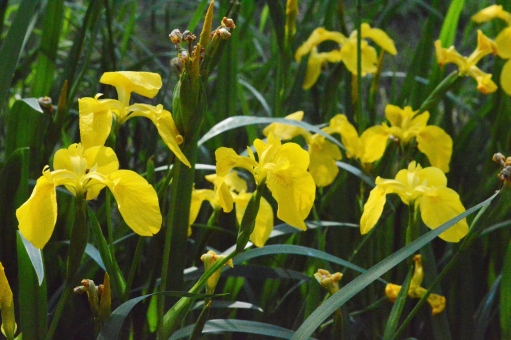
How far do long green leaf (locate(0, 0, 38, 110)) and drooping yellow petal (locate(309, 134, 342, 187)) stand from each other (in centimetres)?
54

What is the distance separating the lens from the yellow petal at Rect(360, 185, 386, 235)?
951 mm

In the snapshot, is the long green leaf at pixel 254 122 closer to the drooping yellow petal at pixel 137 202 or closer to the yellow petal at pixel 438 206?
the yellow petal at pixel 438 206

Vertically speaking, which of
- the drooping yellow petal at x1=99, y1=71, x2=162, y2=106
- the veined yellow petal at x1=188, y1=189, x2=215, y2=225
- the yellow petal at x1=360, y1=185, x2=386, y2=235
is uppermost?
the drooping yellow petal at x1=99, y1=71, x2=162, y2=106

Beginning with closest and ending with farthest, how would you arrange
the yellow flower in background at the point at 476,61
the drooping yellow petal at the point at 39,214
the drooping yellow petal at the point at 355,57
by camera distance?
the drooping yellow petal at the point at 39,214 < the yellow flower in background at the point at 476,61 < the drooping yellow petal at the point at 355,57

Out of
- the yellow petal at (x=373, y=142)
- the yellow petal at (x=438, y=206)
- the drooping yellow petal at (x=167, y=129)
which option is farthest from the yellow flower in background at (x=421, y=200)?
the drooping yellow petal at (x=167, y=129)

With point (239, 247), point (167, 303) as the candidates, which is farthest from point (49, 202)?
point (167, 303)

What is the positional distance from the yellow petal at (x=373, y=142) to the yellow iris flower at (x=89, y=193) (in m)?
0.58

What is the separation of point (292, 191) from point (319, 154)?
47 cm

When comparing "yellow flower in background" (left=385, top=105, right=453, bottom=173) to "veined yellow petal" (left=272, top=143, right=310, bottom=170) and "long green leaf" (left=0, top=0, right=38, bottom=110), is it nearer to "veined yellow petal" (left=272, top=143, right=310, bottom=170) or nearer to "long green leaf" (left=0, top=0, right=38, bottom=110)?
"veined yellow petal" (left=272, top=143, right=310, bottom=170)

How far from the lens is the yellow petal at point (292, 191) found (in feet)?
2.55

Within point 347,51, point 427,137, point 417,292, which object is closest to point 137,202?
point 417,292

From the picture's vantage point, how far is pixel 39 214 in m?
0.70

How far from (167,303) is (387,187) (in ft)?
1.29

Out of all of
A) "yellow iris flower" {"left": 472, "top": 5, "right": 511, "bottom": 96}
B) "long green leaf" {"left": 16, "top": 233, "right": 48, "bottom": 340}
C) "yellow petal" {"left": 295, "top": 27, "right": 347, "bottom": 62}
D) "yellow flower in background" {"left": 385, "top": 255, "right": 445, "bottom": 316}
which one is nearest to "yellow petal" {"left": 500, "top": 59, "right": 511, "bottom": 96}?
"yellow iris flower" {"left": 472, "top": 5, "right": 511, "bottom": 96}
